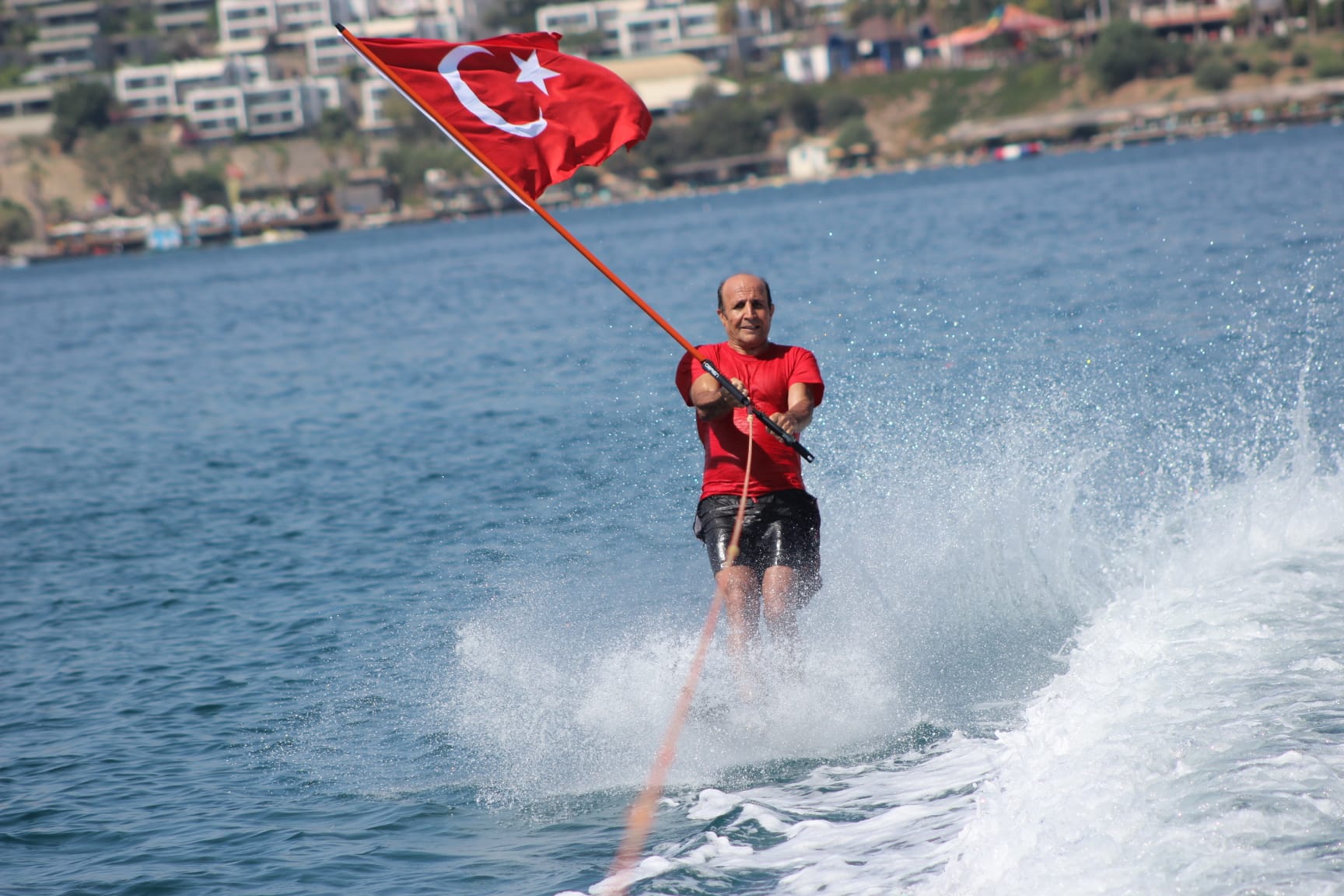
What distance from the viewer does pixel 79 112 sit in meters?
183

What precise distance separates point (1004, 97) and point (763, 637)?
150 meters

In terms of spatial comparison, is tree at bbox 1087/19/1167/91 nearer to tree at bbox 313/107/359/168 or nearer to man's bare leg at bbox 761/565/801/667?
tree at bbox 313/107/359/168

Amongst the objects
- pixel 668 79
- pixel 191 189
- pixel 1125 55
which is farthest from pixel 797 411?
pixel 668 79

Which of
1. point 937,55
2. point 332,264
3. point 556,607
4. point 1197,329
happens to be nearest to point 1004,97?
point 937,55

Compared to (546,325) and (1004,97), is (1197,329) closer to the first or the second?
(546,325)

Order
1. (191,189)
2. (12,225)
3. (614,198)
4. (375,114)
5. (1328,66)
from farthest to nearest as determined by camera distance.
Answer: (375,114) → (191,189) → (12,225) → (614,198) → (1328,66)

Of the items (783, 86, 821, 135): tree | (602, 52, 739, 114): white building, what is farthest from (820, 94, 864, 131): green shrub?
(602, 52, 739, 114): white building

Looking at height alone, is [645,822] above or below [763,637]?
below

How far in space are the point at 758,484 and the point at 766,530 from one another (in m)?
0.25

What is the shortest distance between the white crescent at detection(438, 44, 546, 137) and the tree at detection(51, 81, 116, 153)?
192525 mm

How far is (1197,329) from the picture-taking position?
19.0 m

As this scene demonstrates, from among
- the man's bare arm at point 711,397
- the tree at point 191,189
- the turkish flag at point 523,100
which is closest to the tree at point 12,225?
the tree at point 191,189

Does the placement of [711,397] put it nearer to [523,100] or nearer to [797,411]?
[797,411]

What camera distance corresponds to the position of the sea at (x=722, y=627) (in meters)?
6.33
